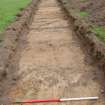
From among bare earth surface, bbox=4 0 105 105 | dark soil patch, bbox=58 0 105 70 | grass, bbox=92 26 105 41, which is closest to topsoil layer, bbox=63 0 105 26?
dark soil patch, bbox=58 0 105 70

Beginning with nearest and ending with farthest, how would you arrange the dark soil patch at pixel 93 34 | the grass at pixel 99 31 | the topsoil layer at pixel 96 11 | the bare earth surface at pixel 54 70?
the bare earth surface at pixel 54 70, the dark soil patch at pixel 93 34, the grass at pixel 99 31, the topsoil layer at pixel 96 11

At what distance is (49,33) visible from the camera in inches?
523

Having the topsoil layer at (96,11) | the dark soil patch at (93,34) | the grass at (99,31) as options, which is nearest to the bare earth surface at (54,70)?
the dark soil patch at (93,34)

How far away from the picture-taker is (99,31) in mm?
11250

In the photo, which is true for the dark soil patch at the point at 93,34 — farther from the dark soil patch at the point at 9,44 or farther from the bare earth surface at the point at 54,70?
the dark soil patch at the point at 9,44

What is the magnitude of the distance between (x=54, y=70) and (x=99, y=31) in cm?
333

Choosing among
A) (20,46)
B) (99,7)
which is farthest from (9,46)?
(99,7)

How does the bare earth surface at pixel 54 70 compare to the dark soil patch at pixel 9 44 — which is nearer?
the bare earth surface at pixel 54 70

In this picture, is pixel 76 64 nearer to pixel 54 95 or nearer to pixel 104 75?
pixel 104 75

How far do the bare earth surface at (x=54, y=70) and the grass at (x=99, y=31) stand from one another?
31.0 inches

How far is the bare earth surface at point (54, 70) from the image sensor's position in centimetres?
725

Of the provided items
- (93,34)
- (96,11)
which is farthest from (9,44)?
(96,11)

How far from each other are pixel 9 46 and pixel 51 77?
8.67ft

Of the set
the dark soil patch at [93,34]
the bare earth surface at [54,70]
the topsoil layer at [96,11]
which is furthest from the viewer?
the topsoil layer at [96,11]
